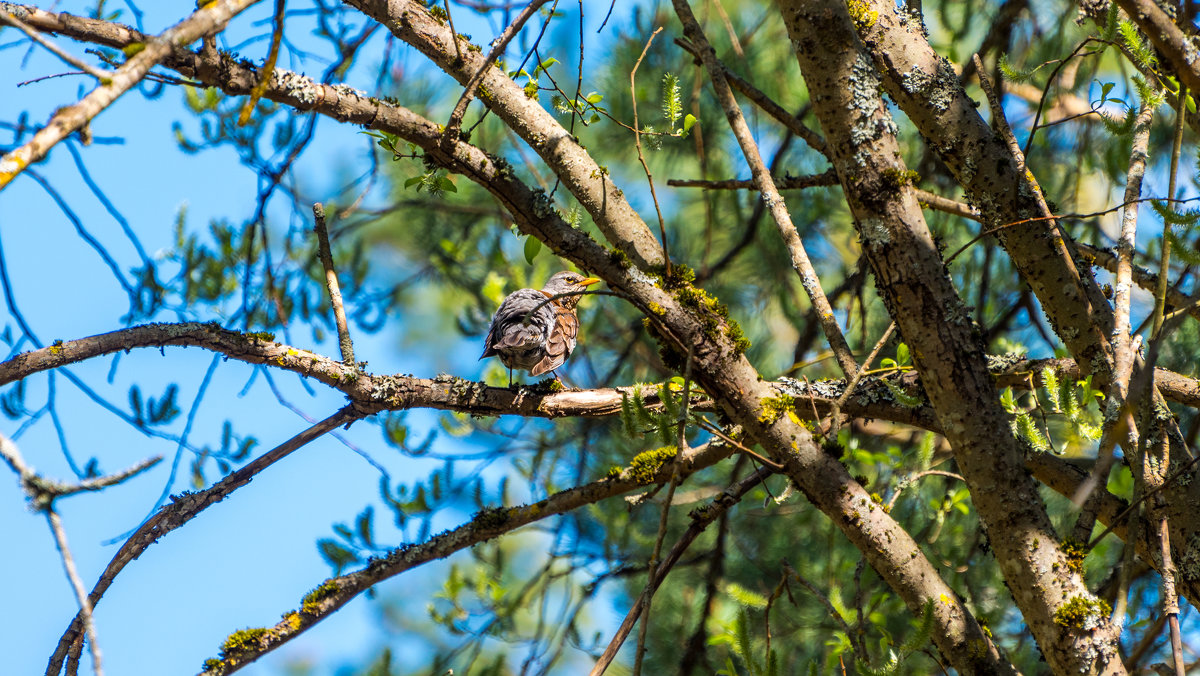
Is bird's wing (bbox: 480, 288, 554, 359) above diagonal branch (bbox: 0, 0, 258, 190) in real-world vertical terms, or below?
above

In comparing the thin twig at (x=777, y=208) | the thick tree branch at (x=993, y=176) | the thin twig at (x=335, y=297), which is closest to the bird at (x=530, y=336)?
the thin twig at (x=335, y=297)

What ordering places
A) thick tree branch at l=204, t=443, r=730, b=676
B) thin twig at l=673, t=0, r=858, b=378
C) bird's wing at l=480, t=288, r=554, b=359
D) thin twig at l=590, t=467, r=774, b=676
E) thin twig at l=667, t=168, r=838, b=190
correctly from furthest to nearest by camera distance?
bird's wing at l=480, t=288, r=554, b=359, thin twig at l=667, t=168, r=838, b=190, thick tree branch at l=204, t=443, r=730, b=676, thin twig at l=673, t=0, r=858, b=378, thin twig at l=590, t=467, r=774, b=676

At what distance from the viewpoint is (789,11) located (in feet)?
6.22

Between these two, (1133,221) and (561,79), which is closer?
(1133,221)

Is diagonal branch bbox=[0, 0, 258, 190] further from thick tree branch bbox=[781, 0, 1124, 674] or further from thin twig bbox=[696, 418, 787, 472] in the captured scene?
thick tree branch bbox=[781, 0, 1124, 674]

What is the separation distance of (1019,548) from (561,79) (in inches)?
139

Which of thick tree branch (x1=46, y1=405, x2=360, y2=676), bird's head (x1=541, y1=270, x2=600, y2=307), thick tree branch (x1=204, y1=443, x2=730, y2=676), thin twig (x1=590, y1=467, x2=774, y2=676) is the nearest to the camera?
thick tree branch (x1=46, y1=405, x2=360, y2=676)

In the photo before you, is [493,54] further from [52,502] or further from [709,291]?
[709,291]

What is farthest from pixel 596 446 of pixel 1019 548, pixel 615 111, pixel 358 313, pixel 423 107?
pixel 1019 548

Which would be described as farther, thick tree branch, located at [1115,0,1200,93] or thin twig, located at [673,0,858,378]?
thin twig, located at [673,0,858,378]

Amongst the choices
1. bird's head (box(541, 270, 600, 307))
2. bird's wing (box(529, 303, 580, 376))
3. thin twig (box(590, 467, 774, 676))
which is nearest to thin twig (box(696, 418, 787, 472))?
thin twig (box(590, 467, 774, 676))

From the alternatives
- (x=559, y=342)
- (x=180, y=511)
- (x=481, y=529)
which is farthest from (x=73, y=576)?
(x=559, y=342)

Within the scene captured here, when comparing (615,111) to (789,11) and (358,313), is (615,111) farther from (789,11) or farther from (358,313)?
(789,11)

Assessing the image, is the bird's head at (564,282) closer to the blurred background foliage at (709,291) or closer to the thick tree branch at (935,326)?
the blurred background foliage at (709,291)
